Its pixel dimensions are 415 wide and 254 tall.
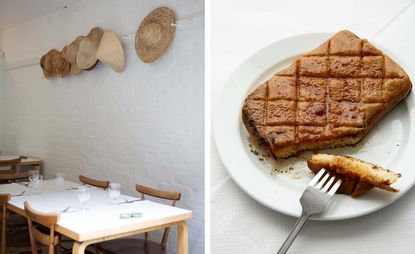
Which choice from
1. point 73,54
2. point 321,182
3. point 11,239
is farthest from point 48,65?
point 321,182

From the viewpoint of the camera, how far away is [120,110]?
3527 mm

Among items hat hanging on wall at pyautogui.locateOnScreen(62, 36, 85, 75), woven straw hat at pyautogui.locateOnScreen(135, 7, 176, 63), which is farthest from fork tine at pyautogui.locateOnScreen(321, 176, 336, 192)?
hat hanging on wall at pyautogui.locateOnScreen(62, 36, 85, 75)

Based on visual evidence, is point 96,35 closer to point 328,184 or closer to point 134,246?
point 134,246

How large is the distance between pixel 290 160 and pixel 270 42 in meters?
0.24

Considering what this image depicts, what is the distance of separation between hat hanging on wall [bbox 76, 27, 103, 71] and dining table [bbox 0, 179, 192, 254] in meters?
1.36

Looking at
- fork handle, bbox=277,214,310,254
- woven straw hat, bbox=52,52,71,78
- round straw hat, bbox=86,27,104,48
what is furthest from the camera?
woven straw hat, bbox=52,52,71,78

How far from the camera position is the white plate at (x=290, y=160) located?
2.08 feet

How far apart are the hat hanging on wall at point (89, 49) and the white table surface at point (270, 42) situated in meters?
3.11

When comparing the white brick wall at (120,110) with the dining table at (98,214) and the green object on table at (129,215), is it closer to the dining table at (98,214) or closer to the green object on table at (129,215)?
the dining table at (98,214)

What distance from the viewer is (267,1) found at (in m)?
0.79

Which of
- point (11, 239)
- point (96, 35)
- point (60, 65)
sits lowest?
point (11, 239)

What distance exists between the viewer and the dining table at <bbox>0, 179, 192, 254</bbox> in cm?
188

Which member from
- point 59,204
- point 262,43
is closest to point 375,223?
point 262,43

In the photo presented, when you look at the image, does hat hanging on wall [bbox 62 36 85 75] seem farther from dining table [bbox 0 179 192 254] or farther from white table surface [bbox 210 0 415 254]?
white table surface [bbox 210 0 415 254]
